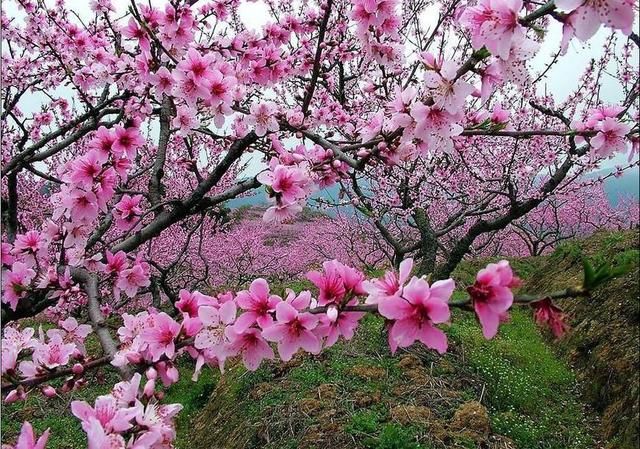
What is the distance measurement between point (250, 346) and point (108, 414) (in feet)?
1.28

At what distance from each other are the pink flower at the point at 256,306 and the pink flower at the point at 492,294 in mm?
510

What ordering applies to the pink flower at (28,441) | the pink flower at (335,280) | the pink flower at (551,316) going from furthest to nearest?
the pink flower at (335,280) < the pink flower at (28,441) < the pink flower at (551,316)

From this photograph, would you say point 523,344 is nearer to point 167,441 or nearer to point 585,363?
point 585,363

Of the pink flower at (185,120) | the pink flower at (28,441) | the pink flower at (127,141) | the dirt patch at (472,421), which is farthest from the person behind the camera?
the dirt patch at (472,421)

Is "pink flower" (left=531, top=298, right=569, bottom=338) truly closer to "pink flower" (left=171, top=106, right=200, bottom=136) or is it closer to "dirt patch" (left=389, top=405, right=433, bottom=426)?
"pink flower" (left=171, top=106, right=200, bottom=136)

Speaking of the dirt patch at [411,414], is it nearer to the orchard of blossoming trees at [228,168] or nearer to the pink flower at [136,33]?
the orchard of blossoming trees at [228,168]

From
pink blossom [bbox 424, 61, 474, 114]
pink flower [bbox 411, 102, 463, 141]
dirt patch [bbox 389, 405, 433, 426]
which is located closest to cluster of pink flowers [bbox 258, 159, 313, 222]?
pink flower [bbox 411, 102, 463, 141]

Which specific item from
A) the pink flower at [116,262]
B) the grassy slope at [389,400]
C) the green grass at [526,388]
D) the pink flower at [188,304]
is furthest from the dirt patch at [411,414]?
the pink flower at [188,304]

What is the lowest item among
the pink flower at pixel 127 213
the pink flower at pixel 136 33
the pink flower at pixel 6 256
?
the pink flower at pixel 6 256

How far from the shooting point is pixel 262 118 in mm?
2312

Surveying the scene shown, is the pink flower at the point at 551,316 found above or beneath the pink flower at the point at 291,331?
beneath

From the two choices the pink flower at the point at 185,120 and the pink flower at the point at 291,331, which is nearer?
the pink flower at the point at 291,331

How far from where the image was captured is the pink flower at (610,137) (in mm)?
1814

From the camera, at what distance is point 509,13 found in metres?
1.21
